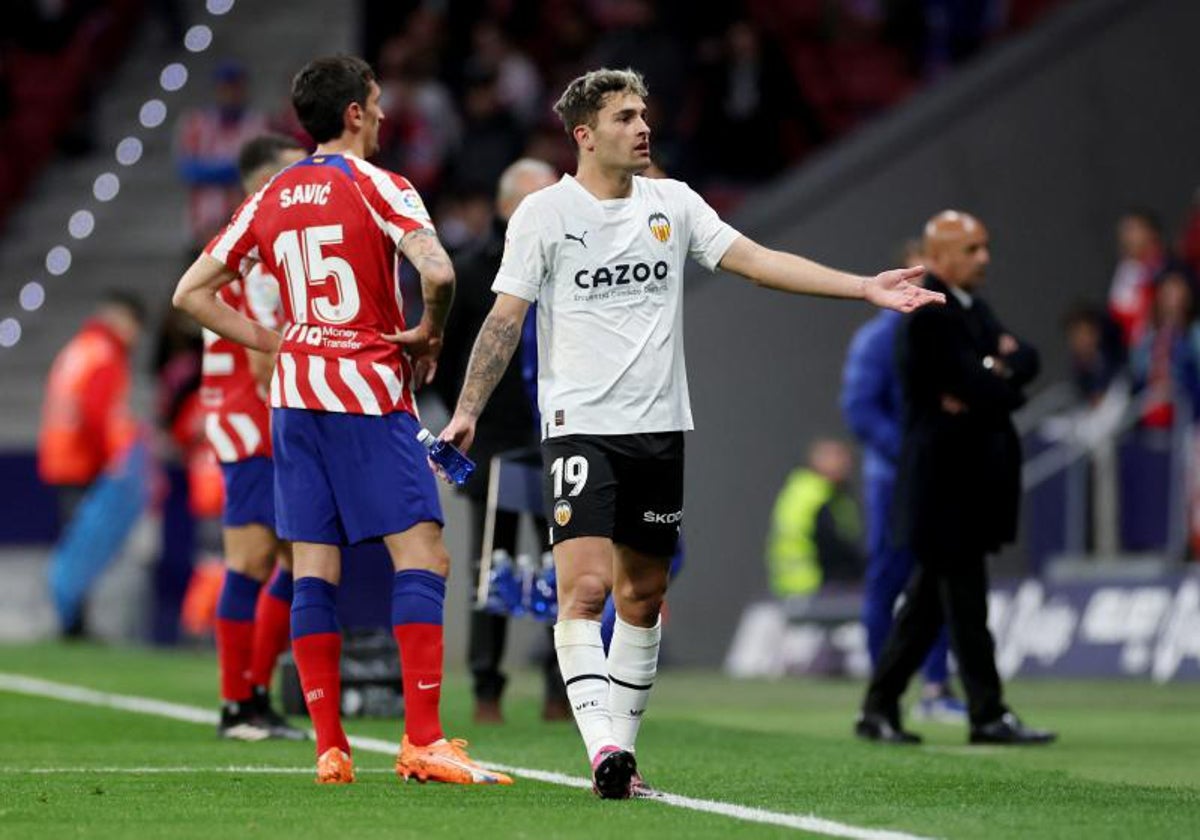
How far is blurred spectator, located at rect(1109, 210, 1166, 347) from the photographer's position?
1808cm

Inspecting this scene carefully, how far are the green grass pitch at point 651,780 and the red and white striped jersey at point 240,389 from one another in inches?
46.7

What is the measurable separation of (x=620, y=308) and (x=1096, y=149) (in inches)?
530

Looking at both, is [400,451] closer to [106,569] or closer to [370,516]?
[370,516]

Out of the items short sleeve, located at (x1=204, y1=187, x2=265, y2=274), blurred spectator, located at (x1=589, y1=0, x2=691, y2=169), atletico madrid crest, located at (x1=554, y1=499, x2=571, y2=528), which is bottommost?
atletico madrid crest, located at (x1=554, y1=499, x2=571, y2=528)

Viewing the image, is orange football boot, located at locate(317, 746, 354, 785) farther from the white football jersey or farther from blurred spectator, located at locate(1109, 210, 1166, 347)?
blurred spectator, located at locate(1109, 210, 1166, 347)

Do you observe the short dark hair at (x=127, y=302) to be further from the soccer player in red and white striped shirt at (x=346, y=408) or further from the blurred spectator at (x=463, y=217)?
the soccer player in red and white striped shirt at (x=346, y=408)

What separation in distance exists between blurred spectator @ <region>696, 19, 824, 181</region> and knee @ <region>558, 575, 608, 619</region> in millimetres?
13551

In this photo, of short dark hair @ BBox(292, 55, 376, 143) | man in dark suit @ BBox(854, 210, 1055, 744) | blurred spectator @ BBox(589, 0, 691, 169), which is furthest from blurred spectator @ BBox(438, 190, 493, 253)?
short dark hair @ BBox(292, 55, 376, 143)

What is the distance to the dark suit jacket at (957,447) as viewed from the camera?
11.1 metres

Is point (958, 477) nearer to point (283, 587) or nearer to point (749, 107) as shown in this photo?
point (283, 587)

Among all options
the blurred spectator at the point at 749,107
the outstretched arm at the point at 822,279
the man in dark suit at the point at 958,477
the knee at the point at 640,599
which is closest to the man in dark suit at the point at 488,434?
the man in dark suit at the point at 958,477

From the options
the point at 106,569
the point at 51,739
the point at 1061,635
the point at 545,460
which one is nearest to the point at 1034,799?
the point at 545,460

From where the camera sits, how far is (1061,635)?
16.7 m

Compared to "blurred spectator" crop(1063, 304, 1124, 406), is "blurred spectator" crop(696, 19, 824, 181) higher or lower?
higher
